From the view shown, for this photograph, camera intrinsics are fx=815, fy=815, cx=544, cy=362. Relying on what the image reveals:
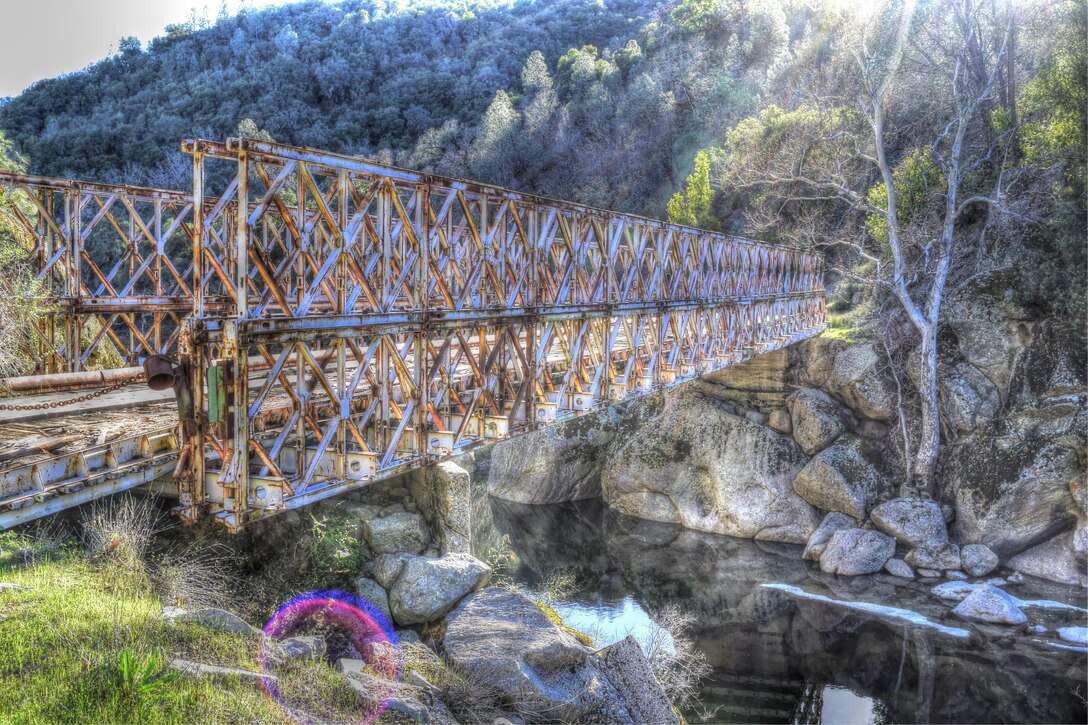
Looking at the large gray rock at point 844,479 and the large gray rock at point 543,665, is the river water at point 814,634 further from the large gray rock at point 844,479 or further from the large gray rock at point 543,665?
the large gray rock at point 543,665

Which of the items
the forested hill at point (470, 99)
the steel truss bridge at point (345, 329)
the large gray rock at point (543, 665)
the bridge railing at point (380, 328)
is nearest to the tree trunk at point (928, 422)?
the steel truss bridge at point (345, 329)

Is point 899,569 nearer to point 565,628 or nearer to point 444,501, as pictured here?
point 565,628

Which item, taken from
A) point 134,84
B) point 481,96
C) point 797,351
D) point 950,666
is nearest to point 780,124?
point 797,351

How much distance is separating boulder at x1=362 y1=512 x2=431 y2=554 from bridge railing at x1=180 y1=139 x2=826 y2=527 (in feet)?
5.06

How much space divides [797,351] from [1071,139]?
944 cm

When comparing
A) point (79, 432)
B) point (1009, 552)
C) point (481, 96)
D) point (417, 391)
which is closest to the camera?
point (79, 432)

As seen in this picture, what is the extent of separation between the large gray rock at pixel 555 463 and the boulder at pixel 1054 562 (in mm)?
13686

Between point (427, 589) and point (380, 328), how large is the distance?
367cm

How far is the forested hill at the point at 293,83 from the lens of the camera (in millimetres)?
49062

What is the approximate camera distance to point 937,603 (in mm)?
19422

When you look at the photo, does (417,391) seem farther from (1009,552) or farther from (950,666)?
(1009,552)

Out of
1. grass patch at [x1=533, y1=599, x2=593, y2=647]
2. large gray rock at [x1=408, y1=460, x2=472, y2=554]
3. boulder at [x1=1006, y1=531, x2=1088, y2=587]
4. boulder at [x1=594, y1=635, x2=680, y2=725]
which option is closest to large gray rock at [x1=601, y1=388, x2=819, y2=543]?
boulder at [x1=1006, y1=531, x2=1088, y2=587]

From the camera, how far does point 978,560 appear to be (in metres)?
20.8

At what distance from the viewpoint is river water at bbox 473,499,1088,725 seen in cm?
1609
